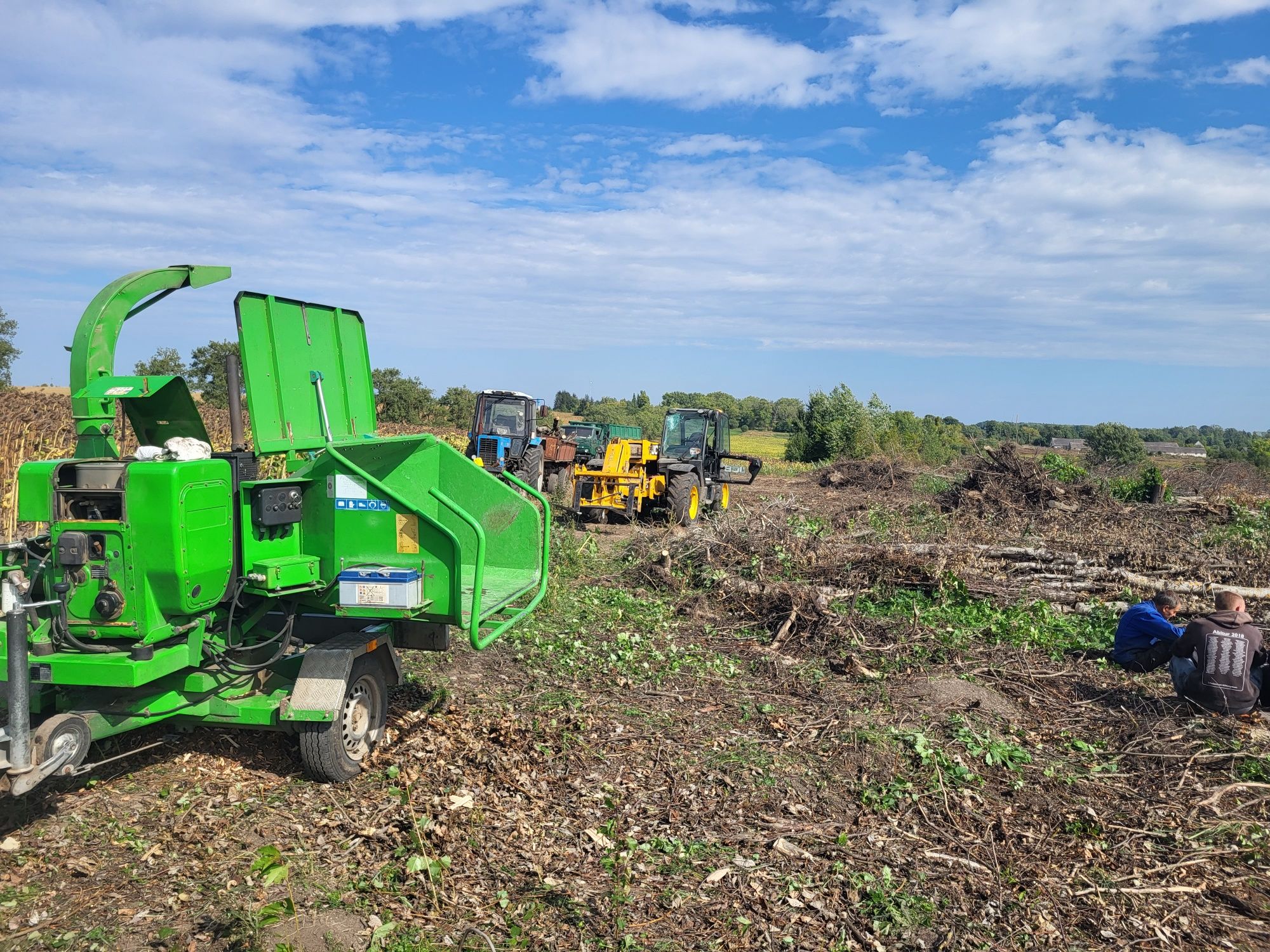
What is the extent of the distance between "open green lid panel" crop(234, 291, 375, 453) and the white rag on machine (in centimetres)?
34

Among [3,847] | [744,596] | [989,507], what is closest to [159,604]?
[3,847]

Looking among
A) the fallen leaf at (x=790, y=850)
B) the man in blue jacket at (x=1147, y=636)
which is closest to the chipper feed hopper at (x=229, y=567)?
the fallen leaf at (x=790, y=850)

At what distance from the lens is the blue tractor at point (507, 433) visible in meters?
17.2

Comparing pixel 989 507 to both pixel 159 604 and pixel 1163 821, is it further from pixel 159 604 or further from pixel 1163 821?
pixel 159 604

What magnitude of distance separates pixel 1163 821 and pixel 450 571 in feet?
13.9

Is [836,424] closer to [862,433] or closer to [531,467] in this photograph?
[862,433]

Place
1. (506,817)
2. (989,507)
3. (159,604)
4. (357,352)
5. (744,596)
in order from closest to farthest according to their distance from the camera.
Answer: (159,604)
(506,817)
(357,352)
(744,596)
(989,507)

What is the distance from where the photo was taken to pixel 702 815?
478 centimetres

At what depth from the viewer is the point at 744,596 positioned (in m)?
9.23

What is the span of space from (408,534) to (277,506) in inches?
27.3

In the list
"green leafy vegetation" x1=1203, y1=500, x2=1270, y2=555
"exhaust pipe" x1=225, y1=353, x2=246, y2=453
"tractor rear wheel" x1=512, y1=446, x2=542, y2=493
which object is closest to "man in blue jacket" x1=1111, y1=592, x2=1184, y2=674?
"green leafy vegetation" x1=1203, y1=500, x2=1270, y2=555

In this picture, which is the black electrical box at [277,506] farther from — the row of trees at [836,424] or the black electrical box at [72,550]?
the row of trees at [836,424]

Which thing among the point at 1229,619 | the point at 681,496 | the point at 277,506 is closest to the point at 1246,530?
the point at 1229,619

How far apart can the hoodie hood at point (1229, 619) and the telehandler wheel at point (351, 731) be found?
238 inches
